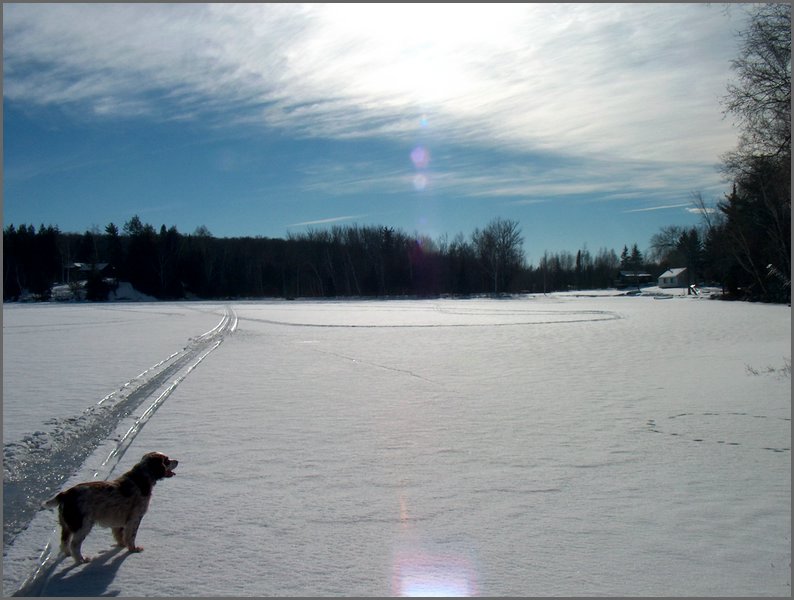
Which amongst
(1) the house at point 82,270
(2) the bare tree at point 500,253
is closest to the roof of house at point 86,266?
(1) the house at point 82,270

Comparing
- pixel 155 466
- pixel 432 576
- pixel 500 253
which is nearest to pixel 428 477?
pixel 432 576

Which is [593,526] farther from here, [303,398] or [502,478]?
[303,398]

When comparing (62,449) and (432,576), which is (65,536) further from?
(62,449)

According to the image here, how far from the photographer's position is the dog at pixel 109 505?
4.13 metres

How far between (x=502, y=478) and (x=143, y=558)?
3.29 m

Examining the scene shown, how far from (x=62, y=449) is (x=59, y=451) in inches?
2.6

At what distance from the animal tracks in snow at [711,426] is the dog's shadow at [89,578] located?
20.9ft

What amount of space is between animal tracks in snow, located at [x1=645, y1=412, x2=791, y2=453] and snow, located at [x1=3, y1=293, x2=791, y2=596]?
0.16 feet

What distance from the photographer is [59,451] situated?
7.04 m

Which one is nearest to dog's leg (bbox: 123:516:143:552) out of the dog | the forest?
the dog

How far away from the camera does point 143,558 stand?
4.34 metres

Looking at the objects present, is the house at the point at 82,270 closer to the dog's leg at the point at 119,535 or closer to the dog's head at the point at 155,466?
the dog's head at the point at 155,466

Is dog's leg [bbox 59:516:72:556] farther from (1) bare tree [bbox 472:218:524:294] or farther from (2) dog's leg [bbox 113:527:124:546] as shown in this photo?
(1) bare tree [bbox 472:218:524:294]

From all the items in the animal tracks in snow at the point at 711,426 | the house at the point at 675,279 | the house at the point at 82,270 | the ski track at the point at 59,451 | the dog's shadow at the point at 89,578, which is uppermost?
the house at the point at 82,270
